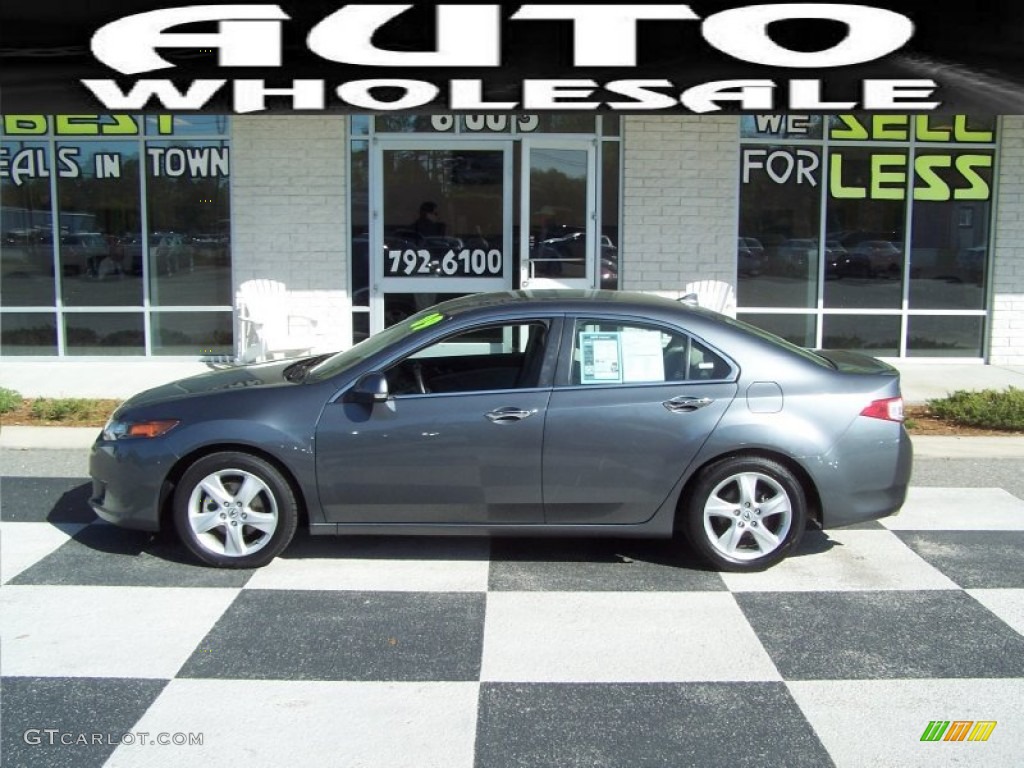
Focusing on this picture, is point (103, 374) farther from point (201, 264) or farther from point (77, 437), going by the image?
point (77, 437)

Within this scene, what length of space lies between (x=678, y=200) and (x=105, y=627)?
30.7 feet

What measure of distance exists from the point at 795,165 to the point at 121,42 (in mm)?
8061

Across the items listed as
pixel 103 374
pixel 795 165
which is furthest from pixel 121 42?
pixel 795 165

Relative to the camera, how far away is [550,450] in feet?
18.3

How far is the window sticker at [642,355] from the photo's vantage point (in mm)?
5766

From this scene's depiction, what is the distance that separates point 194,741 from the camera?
3.93m

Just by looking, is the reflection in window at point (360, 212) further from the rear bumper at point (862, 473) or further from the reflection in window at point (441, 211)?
the rear bumper at point (862, 473)

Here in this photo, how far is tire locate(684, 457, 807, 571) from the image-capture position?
223 inches

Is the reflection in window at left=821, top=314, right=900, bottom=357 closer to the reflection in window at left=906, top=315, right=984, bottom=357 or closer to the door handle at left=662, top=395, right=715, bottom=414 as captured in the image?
the reflection in window at left=906, top=315, right=984, bottom=357

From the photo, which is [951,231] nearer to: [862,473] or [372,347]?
[862,473]

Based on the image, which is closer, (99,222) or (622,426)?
(622,426)

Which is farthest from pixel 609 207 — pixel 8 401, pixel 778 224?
pixel 8 401

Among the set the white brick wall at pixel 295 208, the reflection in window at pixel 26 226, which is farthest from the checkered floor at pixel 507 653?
the reflection in window at pixel 26 226

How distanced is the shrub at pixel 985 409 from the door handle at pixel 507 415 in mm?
5722
